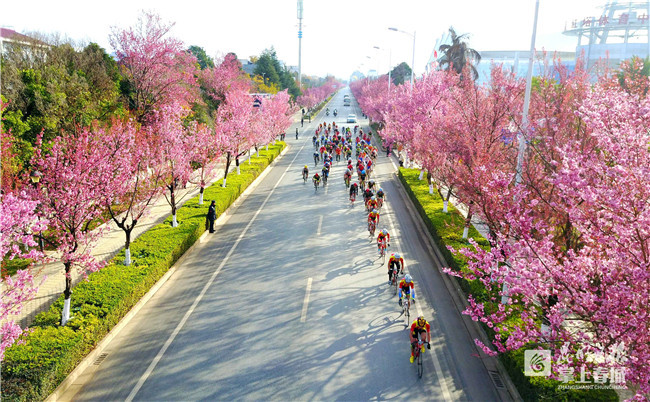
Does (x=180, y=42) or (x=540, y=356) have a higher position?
(x=180, y=42)

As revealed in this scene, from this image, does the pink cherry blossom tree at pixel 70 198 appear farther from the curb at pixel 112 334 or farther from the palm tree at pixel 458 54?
the palm tree at pixel 458 54

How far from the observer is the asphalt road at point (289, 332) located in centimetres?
991

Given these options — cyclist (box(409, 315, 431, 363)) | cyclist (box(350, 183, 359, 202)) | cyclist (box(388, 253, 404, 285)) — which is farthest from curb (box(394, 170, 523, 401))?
cyclist (box(350, 183, 359, 202))

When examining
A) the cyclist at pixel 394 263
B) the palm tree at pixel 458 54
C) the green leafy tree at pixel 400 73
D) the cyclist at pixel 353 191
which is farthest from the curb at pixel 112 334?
the green leafy tree at pixel 400 73

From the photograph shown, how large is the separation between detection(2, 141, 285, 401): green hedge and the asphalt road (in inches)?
21.8

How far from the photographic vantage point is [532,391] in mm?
8969

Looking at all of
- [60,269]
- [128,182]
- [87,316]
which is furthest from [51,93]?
[87,316]

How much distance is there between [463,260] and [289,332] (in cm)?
647

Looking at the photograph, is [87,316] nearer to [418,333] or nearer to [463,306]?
[418,333]

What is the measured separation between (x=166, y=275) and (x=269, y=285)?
360 cm

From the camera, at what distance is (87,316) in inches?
452

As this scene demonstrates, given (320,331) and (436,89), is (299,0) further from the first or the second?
(320,331)

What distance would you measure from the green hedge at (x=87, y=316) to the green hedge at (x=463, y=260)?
910 cm

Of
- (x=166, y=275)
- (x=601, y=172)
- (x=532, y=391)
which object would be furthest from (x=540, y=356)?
(x=166, y=275)
